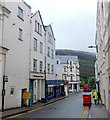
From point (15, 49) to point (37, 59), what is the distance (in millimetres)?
6671

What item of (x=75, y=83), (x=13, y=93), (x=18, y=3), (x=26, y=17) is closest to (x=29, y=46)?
(x=26, y=17)

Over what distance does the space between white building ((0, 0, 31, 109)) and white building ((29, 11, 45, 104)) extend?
1.47m

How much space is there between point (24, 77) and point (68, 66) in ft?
147

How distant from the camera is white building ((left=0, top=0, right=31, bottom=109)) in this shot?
1530 cm

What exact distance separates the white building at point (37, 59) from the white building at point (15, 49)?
1466 millimetres

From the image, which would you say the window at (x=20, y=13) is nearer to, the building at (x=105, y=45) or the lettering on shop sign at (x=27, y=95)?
the lettering on shop sign at (x=27, y=95)

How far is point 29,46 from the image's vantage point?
69.8 feet

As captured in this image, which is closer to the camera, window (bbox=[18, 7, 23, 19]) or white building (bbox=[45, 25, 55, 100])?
window (bbox=[18, 7, 23, 19])

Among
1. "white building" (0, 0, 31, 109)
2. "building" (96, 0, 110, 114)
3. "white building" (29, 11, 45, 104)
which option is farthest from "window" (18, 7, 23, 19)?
"building" (96, 0, 110, 114)

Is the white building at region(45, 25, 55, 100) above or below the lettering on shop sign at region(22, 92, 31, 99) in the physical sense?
above

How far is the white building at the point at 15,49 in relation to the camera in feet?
50.2

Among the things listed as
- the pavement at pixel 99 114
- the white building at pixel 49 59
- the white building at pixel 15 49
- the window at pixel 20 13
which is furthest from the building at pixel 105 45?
the white building at pixel 49 59

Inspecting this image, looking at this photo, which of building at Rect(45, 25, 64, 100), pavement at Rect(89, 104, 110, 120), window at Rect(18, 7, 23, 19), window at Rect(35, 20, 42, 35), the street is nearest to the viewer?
pavement at Rect(89, 104, 110, 120)

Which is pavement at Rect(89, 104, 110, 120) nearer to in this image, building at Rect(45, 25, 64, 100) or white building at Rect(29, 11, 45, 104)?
→ white building at Rect(29, 11, 45, 104)
